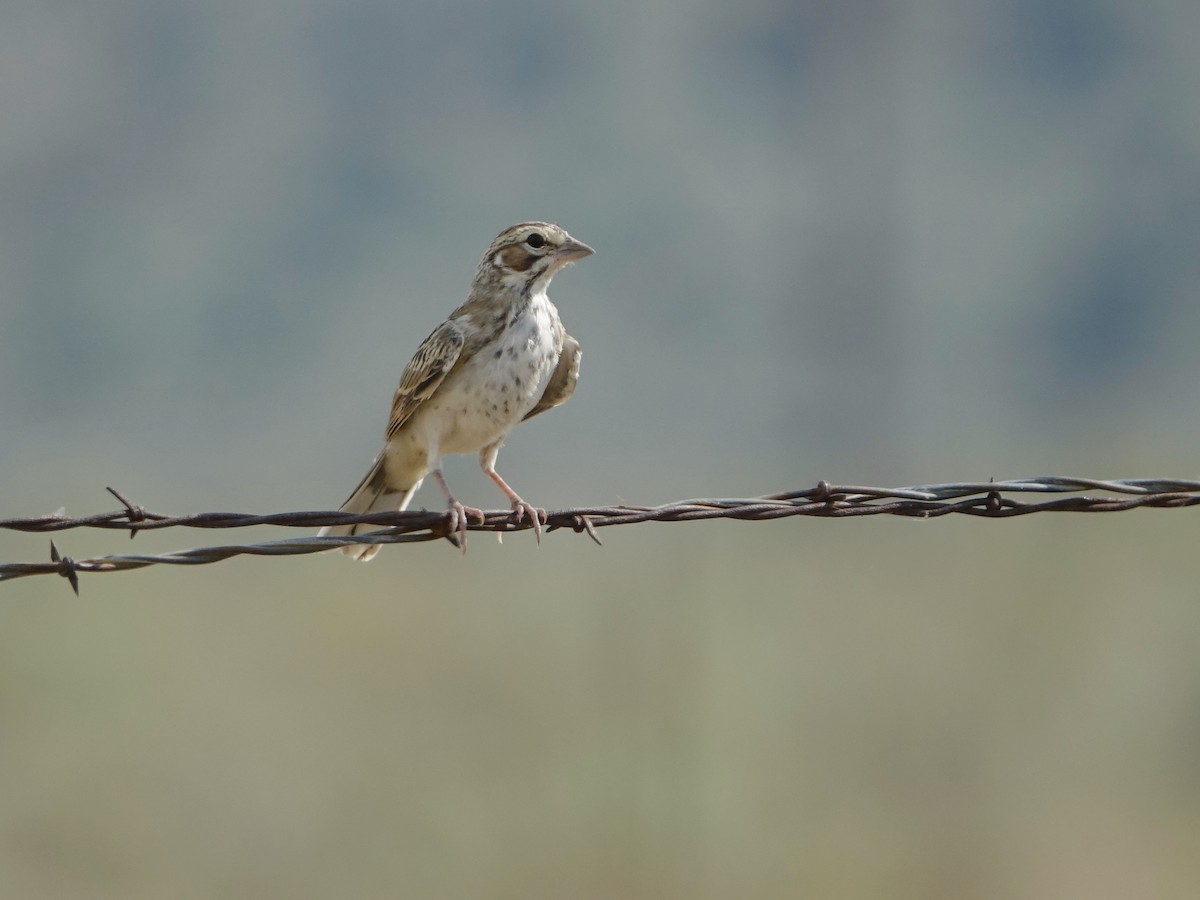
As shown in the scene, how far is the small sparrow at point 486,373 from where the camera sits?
283 inches

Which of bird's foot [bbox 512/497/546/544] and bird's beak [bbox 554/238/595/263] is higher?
bird's beak [bbox 554/238/595/263]

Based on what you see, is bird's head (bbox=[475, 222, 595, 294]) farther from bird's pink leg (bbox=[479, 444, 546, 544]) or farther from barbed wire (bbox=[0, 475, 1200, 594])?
barbed wire (bbox=[0, 475, 1200, 594])

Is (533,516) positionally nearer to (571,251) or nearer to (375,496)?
(375,496)

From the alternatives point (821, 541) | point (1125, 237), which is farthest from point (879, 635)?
point (1125, 237)

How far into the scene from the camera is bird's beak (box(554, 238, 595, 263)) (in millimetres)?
7539

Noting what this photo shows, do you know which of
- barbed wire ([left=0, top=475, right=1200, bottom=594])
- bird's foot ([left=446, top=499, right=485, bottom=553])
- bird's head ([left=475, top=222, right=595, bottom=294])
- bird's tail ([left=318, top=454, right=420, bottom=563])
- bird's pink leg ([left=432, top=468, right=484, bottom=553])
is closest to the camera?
barbed wire ([left=0, top=475, right=1200, bottom=594])

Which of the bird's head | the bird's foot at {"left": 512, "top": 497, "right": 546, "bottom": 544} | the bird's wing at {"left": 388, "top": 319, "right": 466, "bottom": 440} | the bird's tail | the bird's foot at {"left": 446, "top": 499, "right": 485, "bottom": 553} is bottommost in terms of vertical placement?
the bird's foot at {"left": 446, "top": 499, "right": 485, "bottom": 553}

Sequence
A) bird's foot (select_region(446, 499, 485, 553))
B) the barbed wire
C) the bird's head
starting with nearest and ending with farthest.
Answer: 1. the barbed wire
2. bird's foot (select_region(446, 499, 485, 553))
3. the bird's head

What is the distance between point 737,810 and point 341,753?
4259 millimetres

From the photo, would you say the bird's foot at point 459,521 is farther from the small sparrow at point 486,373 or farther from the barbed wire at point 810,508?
the small sparrow at point 486,373

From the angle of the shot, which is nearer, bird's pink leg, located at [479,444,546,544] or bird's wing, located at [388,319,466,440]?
bird's pink leg, located at [479,444,546,544]

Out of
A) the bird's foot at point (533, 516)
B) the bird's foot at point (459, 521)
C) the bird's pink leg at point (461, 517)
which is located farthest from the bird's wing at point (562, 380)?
the bird's foot at point (459, 521)

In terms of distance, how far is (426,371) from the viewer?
7195 millimetres

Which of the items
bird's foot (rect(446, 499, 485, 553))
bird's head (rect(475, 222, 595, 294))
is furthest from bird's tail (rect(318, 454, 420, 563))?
bird's foot (rect(446, 499, 485, 553))
